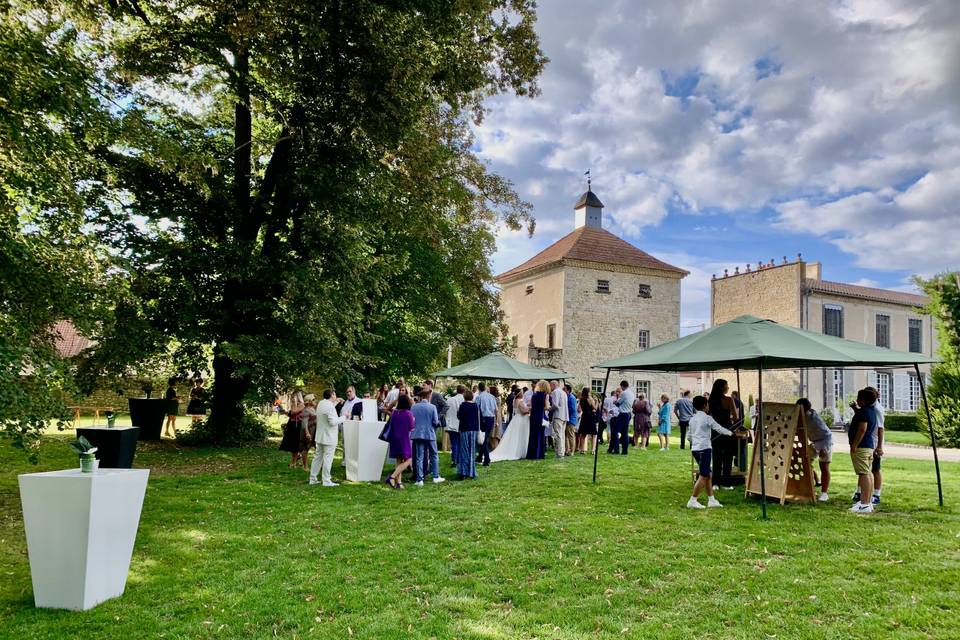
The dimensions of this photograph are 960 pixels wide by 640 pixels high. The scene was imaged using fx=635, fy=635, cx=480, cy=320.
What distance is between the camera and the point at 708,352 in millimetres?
9055

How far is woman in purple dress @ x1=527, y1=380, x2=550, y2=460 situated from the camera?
1505 centimetres

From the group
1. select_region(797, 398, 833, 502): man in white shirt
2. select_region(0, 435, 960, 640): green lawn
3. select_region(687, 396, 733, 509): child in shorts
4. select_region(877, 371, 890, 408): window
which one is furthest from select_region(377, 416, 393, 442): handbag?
select_region(877, 371, 890, 408): window

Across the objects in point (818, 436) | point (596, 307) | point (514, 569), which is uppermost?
point (596, 307)

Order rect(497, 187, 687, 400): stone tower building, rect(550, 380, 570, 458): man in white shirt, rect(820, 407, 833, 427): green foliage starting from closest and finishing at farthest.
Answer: rect(550, 380, 570, 458): man in white shirt → rect(820, 407, 833, 427): green foliage → rect(497, 187, 687, 400): stone tower building

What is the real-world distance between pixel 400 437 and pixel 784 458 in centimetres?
609

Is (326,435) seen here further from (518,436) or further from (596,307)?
(596,307)

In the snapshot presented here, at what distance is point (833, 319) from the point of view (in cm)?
3509

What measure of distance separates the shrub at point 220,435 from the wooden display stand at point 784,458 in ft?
42.9

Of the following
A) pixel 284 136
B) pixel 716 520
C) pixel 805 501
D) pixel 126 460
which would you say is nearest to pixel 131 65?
pixel 284 136

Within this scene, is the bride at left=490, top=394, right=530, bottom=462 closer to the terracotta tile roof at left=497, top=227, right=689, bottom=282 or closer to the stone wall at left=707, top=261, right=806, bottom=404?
the terracotta tile roof at left=497, top=227, right=689, bottom=282

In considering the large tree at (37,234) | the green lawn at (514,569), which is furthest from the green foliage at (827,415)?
the large tree at (37,234)

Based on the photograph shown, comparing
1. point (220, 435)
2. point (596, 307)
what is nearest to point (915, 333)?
point (596, 307)

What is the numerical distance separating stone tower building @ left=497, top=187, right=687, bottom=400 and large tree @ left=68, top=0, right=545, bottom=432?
17.0 metres

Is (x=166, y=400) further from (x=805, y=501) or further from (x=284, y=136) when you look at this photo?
(x=805, y=501)
